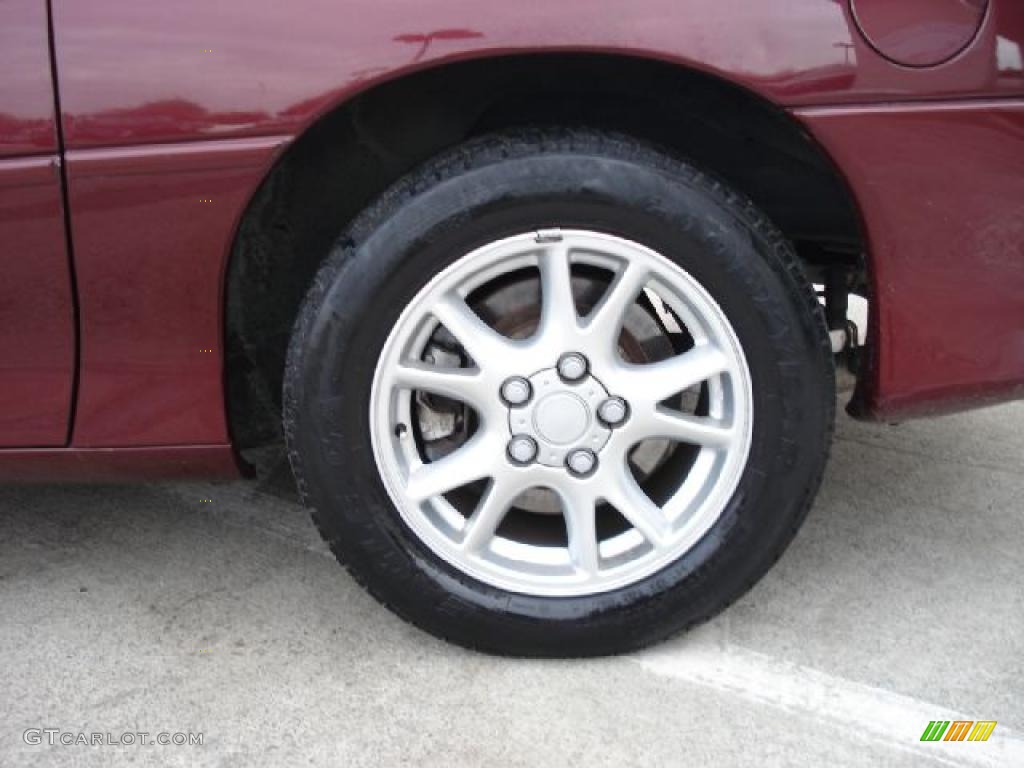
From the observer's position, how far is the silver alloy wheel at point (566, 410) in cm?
179

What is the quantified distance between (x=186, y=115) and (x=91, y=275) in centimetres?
33

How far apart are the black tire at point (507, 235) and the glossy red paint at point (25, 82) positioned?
0.52 metres

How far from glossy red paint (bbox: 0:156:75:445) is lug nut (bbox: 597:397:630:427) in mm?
954

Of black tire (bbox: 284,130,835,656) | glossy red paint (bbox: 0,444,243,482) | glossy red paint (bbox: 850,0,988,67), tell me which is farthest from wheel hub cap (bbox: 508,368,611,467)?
glossy red paint (bbox: 850,0,988,67)

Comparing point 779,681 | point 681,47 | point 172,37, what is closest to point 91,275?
point 172,37

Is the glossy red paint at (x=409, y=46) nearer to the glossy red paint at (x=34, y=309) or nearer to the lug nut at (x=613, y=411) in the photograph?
the glossy red paint at (x=34, y=309)

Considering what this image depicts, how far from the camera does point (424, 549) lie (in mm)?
1885

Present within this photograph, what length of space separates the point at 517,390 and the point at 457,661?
545 mm

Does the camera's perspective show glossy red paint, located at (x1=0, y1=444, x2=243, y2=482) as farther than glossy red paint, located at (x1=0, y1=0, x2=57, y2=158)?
Yes

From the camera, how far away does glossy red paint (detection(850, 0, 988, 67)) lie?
1.64 meters

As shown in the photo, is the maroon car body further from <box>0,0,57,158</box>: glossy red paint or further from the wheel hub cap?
the wheel hub cap

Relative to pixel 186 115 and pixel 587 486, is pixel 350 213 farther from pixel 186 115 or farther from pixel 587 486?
pixel 587 486

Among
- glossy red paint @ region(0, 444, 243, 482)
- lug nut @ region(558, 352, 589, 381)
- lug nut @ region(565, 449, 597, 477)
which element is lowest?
glossy red paint @ region(0, 444, 243, 482)

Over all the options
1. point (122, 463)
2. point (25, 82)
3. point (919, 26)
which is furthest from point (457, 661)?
point (919, 26)
